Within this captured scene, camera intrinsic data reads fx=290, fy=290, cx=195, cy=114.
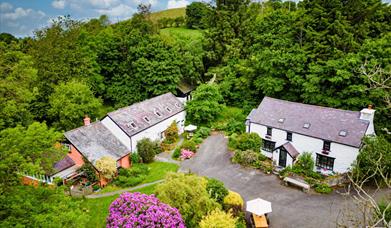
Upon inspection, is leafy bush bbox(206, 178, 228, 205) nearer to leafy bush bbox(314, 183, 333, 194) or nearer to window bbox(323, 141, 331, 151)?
leafy bush bbox(314, 183, 333, 194)

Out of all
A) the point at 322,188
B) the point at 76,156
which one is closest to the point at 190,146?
the point at 76,156

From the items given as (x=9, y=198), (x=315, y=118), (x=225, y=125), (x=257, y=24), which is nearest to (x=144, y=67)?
(x=225, y=125)

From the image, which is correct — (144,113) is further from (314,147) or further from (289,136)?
(314,147)

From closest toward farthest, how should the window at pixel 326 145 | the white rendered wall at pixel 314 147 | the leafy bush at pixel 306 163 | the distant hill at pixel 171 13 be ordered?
1. the white rendered wall at pixel 314 147
2. the window at pixel 326 145
3. the leafy bush at pixel 306 163
4. the distant hill at pixel 171 13

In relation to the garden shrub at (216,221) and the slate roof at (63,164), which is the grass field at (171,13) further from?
the garden shrub at (216,221)

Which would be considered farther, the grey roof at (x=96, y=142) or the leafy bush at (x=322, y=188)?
the grey roof at (x=96, y=142)

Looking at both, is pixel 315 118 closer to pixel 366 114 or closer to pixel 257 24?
pixel 366 114

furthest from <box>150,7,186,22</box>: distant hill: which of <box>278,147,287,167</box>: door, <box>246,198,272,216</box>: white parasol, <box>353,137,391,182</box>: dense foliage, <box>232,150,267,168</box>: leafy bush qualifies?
<box>246,198,272,216</box>: white parasol

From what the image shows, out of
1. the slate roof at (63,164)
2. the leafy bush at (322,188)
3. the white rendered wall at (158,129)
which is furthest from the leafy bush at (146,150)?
the leafy bush at (322,188)
